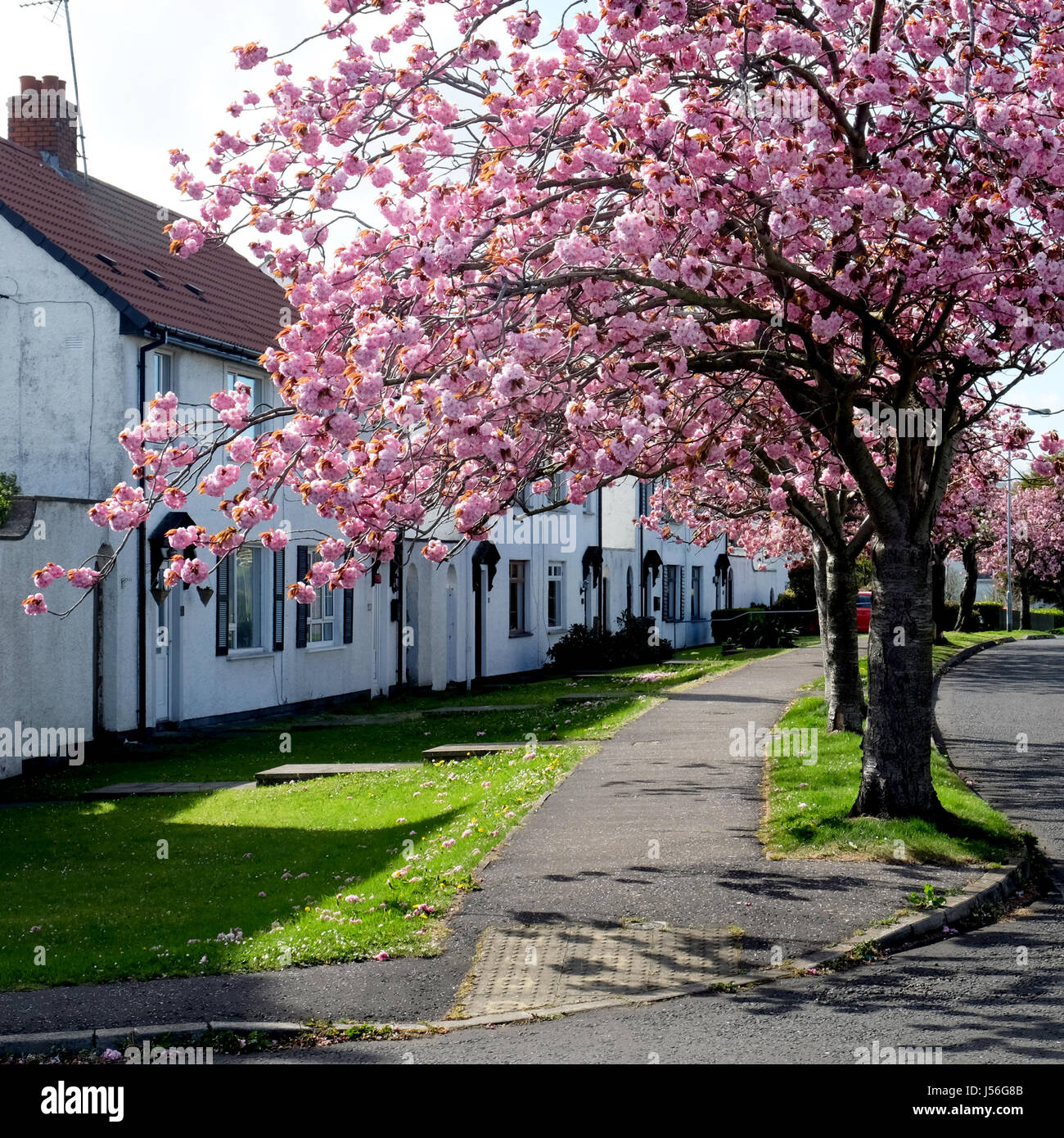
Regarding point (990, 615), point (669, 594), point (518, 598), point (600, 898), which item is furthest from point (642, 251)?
point (990, 615)

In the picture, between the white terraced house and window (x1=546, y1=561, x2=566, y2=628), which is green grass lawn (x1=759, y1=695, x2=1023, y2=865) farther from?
window (x1=546, y1=561, x2=566, y2=628)

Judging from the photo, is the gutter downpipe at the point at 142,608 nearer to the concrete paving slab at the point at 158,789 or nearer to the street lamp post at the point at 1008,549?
the concrete paving slab at the point at 158,789

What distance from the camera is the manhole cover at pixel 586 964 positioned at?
6.77 meters

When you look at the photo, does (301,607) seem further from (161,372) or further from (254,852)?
(254,852)

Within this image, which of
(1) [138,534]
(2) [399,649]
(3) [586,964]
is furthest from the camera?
(2) [399,649]

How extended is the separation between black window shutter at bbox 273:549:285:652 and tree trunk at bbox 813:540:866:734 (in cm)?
1078

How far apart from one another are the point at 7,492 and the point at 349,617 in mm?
9753

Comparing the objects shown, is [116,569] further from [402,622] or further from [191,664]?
[402,622]

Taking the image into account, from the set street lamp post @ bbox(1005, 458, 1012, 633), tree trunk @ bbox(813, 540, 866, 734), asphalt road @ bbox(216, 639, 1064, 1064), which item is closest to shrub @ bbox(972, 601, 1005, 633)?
street lamp post @ bbox(1005, 458, 1012, 633)

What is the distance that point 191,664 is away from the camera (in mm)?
20656

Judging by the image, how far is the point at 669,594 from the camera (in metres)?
44.1

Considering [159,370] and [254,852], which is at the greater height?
Result: [159,370]
